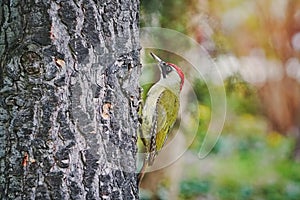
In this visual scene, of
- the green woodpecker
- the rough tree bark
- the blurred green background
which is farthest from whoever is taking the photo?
the blurred green background

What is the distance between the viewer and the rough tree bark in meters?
0.97

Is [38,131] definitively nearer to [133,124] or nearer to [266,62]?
[133,124]

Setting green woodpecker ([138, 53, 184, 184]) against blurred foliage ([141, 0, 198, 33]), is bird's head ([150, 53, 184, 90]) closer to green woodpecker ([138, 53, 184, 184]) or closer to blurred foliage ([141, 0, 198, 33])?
green woodpecker ([138, 53, 184, 184])

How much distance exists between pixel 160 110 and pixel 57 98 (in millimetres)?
231

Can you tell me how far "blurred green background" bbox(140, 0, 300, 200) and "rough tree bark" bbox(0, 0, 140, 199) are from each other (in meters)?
1.81

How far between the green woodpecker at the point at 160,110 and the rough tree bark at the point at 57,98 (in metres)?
0.12

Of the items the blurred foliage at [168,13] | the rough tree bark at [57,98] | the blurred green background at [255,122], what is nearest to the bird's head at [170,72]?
the rough tree bark at [57,98]

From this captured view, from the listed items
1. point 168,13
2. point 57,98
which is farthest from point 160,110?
point 168,13

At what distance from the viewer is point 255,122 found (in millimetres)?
4184

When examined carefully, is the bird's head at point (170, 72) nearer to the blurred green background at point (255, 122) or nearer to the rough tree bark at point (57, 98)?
the rough tree bark at point (57, 98)

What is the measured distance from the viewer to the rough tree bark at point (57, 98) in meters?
0.97

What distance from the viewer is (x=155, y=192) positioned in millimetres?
2787

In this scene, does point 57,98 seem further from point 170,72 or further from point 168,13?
point 168,13

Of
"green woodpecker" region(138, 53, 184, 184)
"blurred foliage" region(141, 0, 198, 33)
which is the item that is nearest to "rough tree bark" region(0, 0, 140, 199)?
"green woodpecker" region(138, 53, 184, 184)
